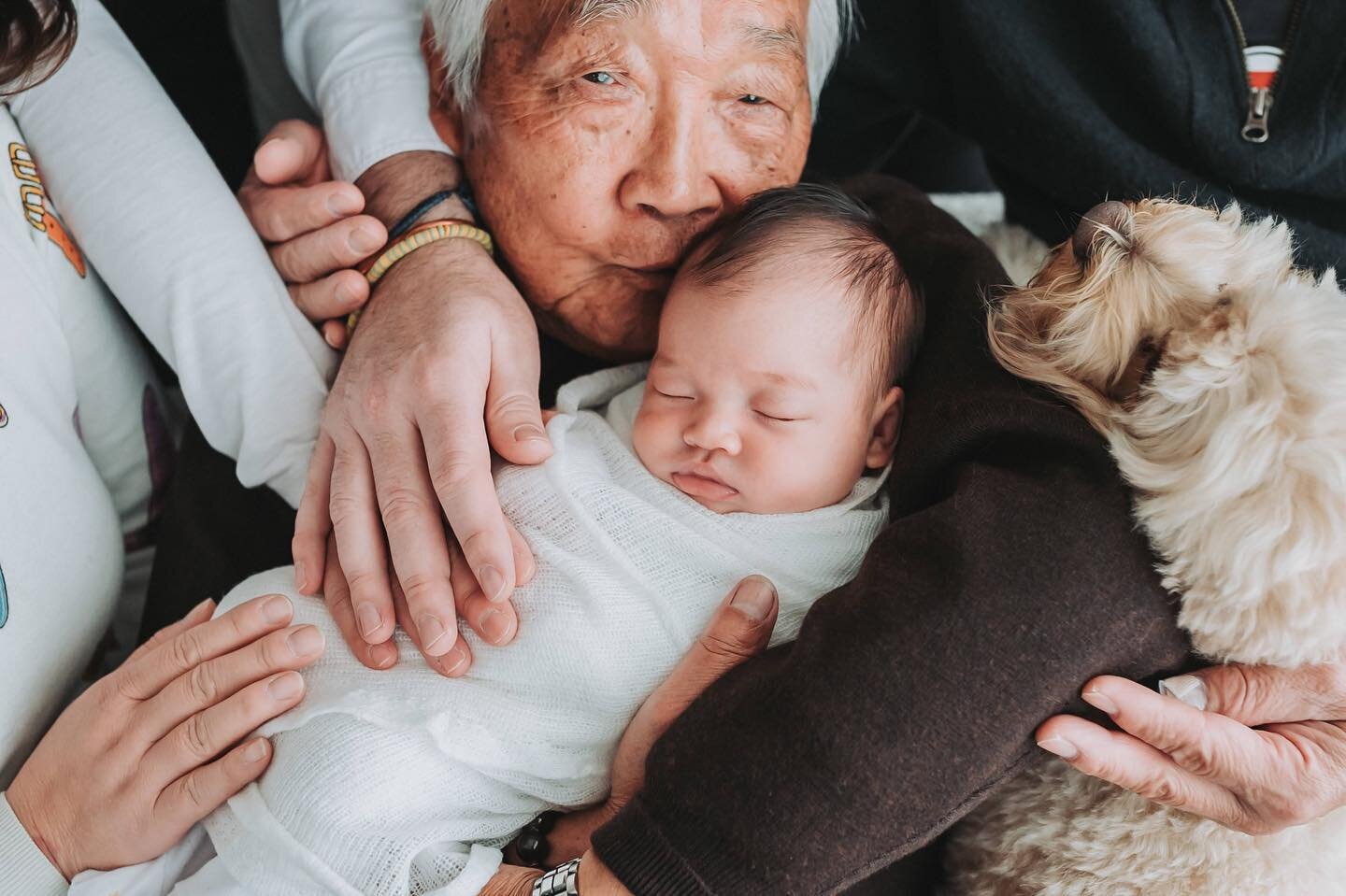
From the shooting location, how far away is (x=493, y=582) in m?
0.87

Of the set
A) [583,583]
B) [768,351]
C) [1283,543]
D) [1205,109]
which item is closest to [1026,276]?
[1205,109]

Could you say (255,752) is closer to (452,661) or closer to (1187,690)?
(452,661)

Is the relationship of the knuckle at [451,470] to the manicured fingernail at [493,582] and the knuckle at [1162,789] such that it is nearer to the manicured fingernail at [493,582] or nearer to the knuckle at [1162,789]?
the manicured fingernail at [493,582]

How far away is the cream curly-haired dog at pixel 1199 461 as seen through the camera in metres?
0.71

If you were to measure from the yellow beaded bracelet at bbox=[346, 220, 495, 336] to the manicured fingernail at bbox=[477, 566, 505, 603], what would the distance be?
0.45 meters

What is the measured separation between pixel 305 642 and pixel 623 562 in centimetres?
31

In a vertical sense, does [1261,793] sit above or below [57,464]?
below

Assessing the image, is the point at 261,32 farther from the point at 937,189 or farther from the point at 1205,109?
the point at 1205,109

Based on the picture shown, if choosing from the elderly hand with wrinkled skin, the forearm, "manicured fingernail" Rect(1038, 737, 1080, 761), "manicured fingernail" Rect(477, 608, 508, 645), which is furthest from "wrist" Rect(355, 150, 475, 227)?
"manicured fingernail" Rect(1038, 737, 1080, 761)

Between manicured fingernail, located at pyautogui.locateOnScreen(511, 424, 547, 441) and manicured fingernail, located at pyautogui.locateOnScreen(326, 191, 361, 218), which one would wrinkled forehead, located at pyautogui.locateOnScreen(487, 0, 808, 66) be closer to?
manicured fingernail, located at pyautogui.locateOnScreen(326, 191, 361, 218)

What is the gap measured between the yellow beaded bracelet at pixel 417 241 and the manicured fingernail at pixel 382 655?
0.44 metres

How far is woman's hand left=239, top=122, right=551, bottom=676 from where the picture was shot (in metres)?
0.90

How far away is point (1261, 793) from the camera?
2.52 ft

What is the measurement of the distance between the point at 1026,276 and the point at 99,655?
4.17 ft
